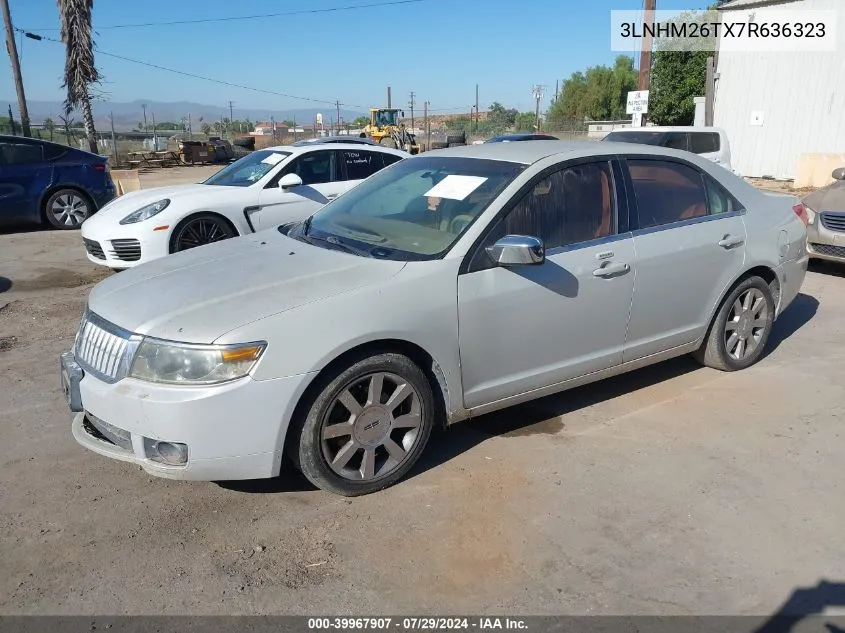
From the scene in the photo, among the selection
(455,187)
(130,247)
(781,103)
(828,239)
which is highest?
(781,103)

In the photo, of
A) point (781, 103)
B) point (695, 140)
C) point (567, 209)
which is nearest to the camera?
point (567, 209)

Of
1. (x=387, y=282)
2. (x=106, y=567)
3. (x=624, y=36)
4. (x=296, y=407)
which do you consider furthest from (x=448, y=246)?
(x=624, y=36)

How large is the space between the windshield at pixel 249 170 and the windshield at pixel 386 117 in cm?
3217

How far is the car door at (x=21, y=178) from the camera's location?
10.6 m

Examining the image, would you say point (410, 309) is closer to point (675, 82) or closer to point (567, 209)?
point (567, 209)

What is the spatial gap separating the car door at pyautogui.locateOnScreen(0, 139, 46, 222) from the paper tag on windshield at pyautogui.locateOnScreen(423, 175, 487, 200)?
918 cm

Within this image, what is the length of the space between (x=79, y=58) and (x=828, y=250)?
28.7m

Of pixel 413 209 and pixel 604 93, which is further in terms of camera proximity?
pixel 604 93

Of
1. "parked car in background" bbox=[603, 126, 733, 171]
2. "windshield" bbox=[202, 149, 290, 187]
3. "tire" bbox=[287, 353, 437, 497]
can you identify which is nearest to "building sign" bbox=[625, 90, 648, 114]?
"parked car in background" bbox=[603, 126, 733, 171]

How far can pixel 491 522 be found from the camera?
321 centimetres

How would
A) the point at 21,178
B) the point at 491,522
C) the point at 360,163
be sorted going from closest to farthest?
the point at 491,522 → the point at 360,163 → the point at 21,178

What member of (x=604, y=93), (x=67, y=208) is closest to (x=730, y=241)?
(x=67, y=208)

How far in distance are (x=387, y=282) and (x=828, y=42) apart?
770 inches

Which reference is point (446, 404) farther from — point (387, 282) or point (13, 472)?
point (13, 472)
